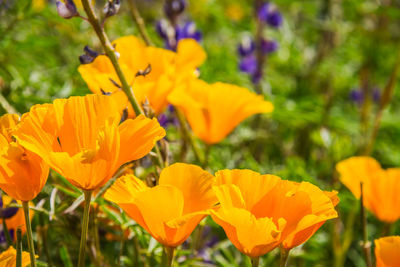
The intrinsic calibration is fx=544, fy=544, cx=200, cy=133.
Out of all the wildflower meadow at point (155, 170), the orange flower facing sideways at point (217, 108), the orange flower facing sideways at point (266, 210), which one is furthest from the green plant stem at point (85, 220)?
the orange flower facing sideways at point (217, 108)

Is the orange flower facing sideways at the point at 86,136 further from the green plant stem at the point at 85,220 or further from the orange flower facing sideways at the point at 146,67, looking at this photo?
the orange flower facing sideways at the point at 146,67

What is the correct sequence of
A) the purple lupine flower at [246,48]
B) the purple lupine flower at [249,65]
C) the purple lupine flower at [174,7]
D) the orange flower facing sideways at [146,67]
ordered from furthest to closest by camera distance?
1. the purple lupine flower at [246,48]
2. the purple lupine flower at [249,65]
3. the purple lupine flower at [174,7]
4. the orange flower facing sideways at [146,67]

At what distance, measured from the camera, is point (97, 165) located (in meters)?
0.51

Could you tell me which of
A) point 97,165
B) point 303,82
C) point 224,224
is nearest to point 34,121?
point 97,165

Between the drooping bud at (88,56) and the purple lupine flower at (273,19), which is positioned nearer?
the drooping bud at (88,56)

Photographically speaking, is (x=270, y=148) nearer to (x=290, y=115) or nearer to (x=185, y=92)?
(x=290, y=115)

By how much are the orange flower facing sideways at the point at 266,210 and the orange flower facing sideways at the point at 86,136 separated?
0.09 metres

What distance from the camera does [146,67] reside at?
831 mm

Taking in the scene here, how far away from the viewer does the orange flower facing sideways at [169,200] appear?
0.51 metres

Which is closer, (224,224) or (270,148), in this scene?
(224,224)

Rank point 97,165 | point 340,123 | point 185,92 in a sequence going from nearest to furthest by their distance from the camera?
point 97,165
point 185,92
point 340,123

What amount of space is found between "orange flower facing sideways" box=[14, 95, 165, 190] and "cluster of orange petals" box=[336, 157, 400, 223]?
0.47 m

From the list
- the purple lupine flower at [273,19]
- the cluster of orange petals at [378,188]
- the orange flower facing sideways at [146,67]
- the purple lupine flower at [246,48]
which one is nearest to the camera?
the orange flower facing sideways at [146,67]

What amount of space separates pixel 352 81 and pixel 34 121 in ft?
6.16
